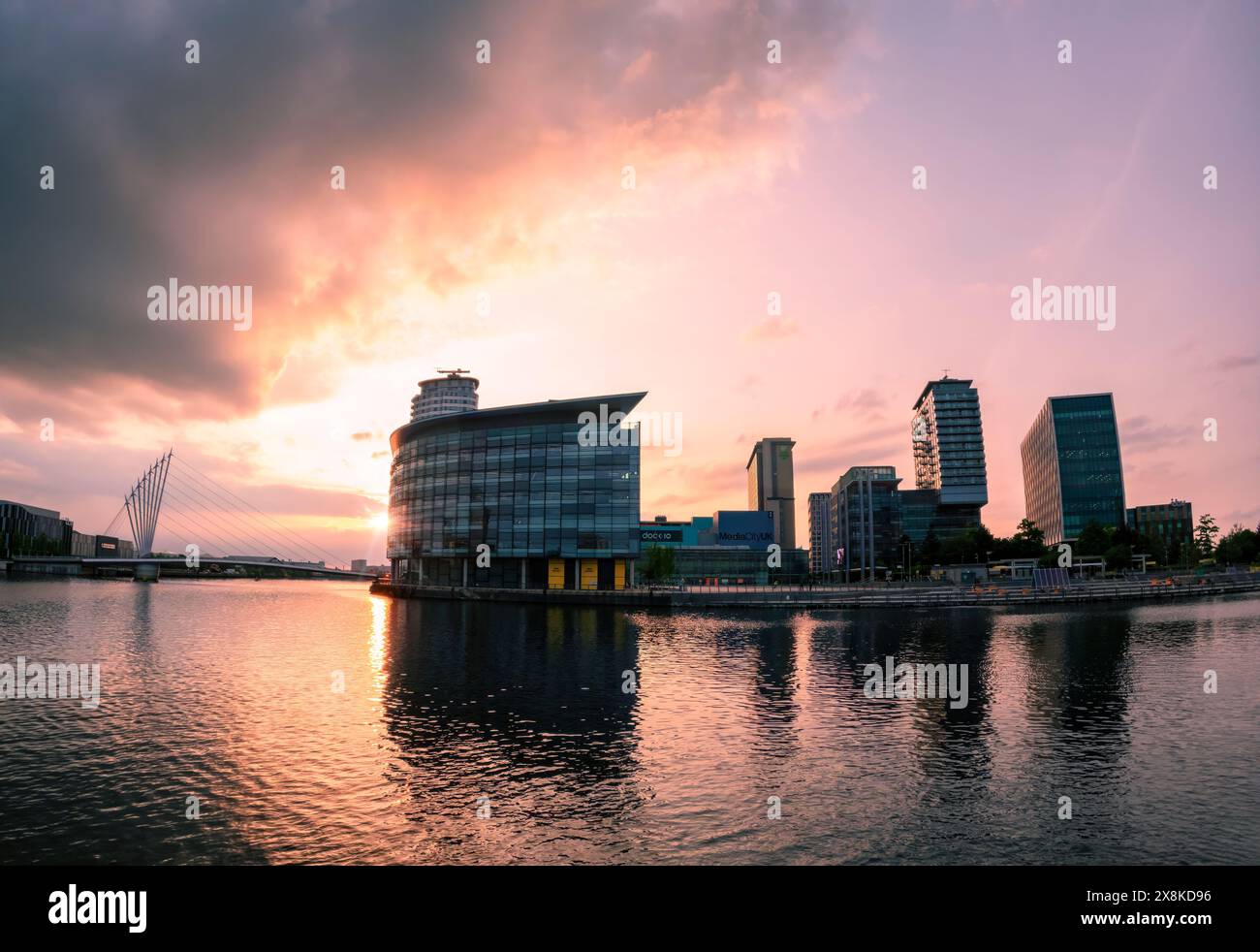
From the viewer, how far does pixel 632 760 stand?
21906mm

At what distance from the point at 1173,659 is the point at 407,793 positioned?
153 feet

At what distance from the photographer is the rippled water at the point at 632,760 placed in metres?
15.7

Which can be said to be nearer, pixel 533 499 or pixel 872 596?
pixel 872 596

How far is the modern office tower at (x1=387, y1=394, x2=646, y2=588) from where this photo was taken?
112875mm

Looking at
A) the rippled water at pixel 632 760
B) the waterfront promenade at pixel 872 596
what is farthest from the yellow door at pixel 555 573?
the rippled water at pixel 632 760

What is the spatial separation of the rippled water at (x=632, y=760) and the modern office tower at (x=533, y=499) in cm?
6625

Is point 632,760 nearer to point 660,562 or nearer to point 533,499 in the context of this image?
point 533,499

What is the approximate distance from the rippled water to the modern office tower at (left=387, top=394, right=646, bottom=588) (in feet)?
217

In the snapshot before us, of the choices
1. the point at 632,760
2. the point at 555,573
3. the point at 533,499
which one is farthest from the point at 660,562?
the point at 632,760

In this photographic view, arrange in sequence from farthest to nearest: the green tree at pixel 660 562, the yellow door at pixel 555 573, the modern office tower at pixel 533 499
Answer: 1. the green tree at pixel 660 562
2. the yellow door at pixel 555 573
3. the modern office tower at pixel 533 499

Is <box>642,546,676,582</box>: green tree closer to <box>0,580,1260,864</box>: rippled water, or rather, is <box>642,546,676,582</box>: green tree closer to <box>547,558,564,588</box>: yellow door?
<box>547,558,564,588</box>: yellow door

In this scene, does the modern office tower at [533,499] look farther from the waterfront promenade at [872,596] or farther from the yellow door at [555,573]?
the waterfront promenade at [872,596]

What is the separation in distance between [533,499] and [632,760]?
95.8 metres
